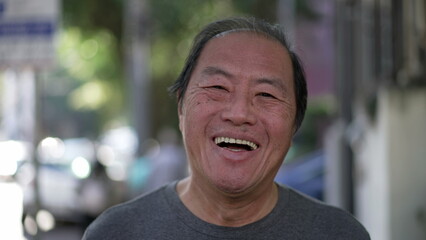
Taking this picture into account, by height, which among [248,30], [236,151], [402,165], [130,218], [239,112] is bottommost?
[402,165]

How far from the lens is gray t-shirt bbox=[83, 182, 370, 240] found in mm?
2533

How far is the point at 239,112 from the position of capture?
2.42m

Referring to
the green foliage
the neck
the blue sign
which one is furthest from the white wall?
the green foliage

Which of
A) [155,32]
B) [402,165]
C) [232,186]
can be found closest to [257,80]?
[232,186]

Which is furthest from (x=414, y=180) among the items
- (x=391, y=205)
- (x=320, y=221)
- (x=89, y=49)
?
(x=89, y=49)

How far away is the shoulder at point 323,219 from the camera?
2.60 m

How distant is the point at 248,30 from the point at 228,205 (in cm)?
53

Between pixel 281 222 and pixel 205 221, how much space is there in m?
0.23

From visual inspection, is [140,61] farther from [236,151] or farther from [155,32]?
[236,151]

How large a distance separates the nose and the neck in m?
0.22

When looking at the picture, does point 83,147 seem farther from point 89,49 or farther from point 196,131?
point 196,131

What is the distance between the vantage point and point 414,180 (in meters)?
6.51

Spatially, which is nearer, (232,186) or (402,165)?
(232,186)

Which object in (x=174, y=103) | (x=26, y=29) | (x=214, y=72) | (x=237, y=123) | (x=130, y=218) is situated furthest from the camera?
(x=174, y=103)
